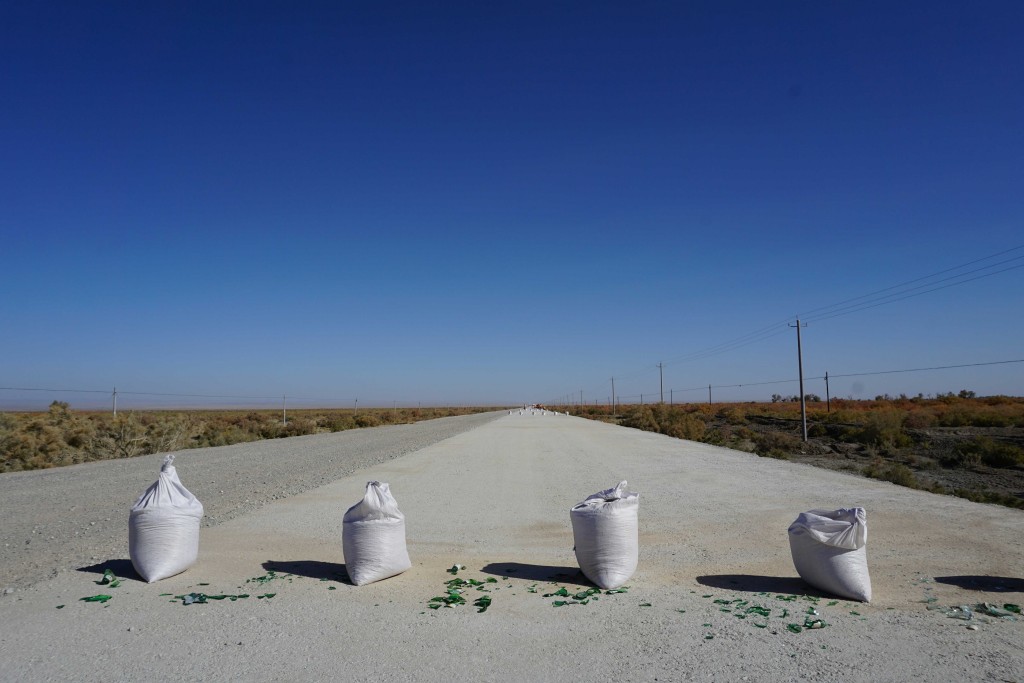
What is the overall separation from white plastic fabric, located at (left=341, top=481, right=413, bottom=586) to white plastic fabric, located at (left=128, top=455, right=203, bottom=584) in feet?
5.58

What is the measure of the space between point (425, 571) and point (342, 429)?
143 ft

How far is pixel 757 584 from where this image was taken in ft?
22.2

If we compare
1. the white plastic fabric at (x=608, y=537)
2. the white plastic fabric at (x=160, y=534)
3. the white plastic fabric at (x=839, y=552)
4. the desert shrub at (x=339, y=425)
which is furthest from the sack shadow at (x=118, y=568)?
the desert shrub at (x=339, y=425)

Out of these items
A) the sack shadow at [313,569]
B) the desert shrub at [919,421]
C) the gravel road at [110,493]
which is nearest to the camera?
the sack shadow at [313,569]

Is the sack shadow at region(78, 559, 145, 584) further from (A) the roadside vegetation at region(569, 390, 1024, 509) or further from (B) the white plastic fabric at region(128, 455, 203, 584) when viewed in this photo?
(A) the roadside vegetation at region(569, 390, 1024, 509)

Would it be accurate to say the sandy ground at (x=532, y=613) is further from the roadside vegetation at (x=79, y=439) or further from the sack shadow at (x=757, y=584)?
the roadside vegetation at (x=79, y=439)

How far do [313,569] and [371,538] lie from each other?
3.78 feet

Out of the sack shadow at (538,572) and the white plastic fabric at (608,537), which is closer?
the white plastic fabric at (608,537)

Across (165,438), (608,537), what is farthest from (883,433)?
(165,438)

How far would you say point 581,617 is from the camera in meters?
5.79

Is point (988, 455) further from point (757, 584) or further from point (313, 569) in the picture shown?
point (313, 569)

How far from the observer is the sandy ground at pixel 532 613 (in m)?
4.75

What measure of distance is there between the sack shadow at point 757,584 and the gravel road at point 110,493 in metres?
6.86

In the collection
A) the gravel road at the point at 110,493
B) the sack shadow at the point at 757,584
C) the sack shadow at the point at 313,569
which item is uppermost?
the gravel road at the point at 110,493
